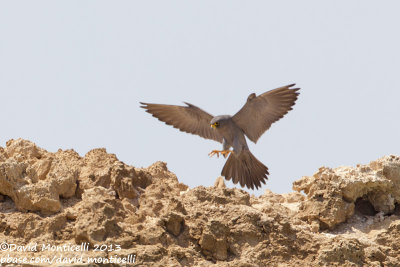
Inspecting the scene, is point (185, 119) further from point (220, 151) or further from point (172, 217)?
point (172, 217)

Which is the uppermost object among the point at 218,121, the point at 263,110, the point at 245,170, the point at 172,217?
the point at 263,110

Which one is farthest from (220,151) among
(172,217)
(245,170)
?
(172,217)

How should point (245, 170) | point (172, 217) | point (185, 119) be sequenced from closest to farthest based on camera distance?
point (172, 217) < point (245, 170) < point (185, 119)

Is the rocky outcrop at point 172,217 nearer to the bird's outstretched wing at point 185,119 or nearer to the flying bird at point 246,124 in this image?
the flying bird at point 246,124

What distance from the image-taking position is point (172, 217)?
6.91 metres

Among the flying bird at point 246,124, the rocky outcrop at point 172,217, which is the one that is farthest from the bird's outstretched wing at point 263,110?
the rocky outcrop at point 172,217

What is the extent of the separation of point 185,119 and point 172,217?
17.4ft

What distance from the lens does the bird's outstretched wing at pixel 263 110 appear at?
10.9m

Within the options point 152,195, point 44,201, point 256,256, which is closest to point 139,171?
point 152,195

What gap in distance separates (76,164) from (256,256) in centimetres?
255

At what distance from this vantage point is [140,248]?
648cm

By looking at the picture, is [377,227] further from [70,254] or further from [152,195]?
[70,254]

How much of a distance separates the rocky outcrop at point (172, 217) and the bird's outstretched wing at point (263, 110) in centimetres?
270

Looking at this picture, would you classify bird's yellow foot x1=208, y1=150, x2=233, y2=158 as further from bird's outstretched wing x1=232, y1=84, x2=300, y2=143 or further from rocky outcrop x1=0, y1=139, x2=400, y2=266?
rocky outcrop x1=0, y1=139, x2=400, y2=266
